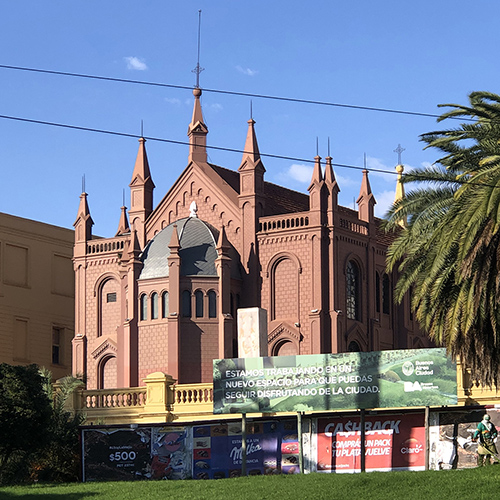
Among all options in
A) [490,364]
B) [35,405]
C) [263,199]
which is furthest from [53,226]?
[490,364]

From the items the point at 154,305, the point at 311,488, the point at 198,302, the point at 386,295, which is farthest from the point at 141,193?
the point at 311,488

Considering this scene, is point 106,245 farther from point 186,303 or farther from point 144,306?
point 186,303

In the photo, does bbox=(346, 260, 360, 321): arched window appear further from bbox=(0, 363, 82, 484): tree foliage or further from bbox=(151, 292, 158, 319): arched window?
bbox=(0, 363, 82, 484): tree foliage

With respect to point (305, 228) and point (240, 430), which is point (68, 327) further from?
point (240, 430)

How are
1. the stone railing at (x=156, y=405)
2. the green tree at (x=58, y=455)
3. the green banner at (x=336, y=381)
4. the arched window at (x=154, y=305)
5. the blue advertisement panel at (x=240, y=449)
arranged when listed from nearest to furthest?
1. the green banner at (x=336, y=381)
2. the blue advertisement panel at (x=240, y=449)
3. the green tree at (x=58, y=455)
4. the stone railing at (x=156, y=405)
5. the arched window at (x=154, y=305)

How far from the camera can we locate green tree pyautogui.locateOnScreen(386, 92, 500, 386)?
3209 cm

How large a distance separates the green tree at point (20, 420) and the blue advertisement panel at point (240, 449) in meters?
5.08

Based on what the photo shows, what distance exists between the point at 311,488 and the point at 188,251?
29721 millimetres

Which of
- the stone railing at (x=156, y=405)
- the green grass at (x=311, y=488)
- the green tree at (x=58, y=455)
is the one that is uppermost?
the stone railing at (x=156, y=405)

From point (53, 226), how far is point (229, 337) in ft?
54.0

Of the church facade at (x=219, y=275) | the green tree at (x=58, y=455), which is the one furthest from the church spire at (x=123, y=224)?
the green tree at (x=58, y=455)

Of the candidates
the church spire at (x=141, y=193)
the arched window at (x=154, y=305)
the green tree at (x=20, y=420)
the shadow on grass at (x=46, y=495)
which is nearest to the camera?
the shadow on grass at (x=46, y=495)

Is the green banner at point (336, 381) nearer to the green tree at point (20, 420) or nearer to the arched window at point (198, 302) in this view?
the green tree at point (20, 420)

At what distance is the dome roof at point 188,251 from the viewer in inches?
2333
